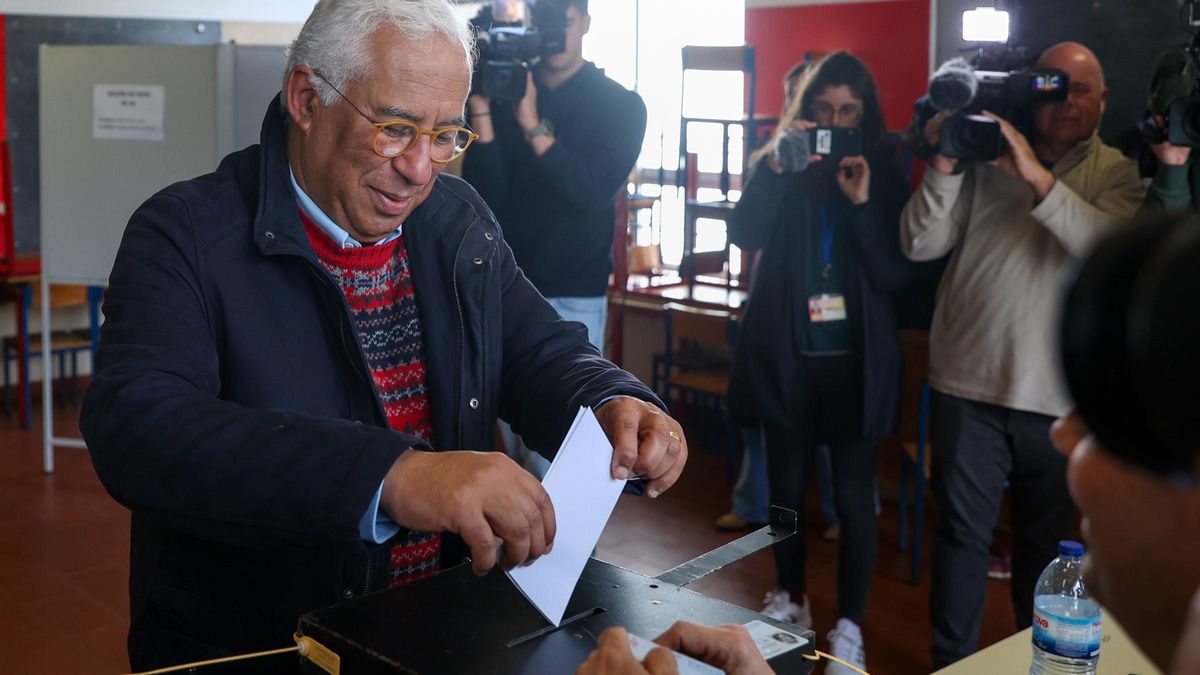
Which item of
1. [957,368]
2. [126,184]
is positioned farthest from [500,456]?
[126,184]

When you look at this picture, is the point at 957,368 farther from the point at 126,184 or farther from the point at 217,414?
the point at 126,184

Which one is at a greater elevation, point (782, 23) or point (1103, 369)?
point (782, 23)

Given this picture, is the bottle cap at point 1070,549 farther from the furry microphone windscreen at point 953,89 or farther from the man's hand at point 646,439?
the furry microphone windscreen at point 953,89

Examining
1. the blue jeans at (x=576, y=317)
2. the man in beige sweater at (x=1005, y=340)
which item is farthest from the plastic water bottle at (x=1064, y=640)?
the blue jeans at (x=576, y=317)

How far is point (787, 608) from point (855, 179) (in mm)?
1280

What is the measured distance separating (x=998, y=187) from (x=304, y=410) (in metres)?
2.12

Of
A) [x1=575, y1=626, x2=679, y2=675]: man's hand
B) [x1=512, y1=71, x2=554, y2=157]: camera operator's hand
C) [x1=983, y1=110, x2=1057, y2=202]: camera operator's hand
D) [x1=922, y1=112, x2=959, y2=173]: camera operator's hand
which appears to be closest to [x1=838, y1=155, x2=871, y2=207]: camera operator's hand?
[x1=922, y1=112, x2=959, y2=173]: camera operator's hand

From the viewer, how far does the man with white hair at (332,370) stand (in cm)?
126

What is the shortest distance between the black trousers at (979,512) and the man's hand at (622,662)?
2163 mm

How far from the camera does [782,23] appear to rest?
5.79 metres

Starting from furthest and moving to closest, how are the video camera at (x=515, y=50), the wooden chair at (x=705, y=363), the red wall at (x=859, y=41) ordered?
the wooden chair at (x=705, y=363) → the red wall at (x=859, y=41) → the video camera at (x=515, y=50)

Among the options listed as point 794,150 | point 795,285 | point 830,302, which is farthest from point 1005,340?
point 794,150

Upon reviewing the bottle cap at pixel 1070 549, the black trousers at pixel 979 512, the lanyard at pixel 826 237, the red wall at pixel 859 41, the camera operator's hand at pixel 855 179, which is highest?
the red wall at pixel 859 41

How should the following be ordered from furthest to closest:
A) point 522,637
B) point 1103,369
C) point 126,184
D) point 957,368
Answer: point 126,184 < point 957,368 < point 522,637 < point 1103,369
